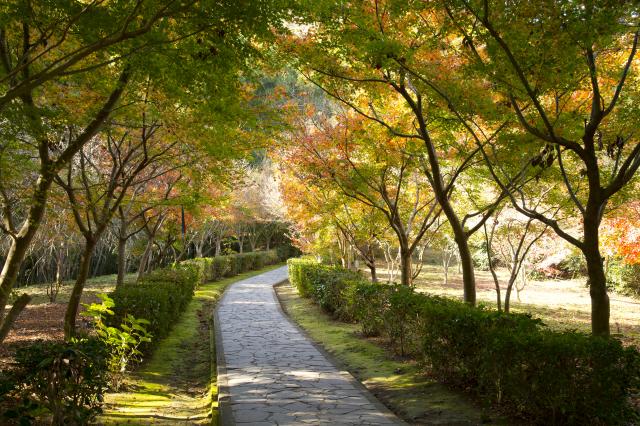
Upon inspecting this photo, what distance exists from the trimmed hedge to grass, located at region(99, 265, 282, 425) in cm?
285

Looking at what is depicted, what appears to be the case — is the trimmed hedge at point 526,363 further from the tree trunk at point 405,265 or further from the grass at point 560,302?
the tree trunk at point 405,265

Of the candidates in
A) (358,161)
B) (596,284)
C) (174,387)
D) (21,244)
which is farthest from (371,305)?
(21,244)

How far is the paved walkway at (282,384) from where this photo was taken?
5.38 meters

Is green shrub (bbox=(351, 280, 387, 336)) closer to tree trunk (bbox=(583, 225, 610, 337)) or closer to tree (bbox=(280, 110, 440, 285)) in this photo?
tree (bbox=(280, 110, 440, 285))

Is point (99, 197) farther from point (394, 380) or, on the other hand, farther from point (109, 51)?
point (394, 380)

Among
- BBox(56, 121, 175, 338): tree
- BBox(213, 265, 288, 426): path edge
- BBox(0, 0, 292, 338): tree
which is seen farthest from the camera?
BBox(56, 121, 175, 338): tree

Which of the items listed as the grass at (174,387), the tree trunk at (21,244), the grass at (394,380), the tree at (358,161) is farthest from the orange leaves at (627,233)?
the tree trunk at (21,244)

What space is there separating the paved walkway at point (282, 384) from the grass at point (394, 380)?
29 cm

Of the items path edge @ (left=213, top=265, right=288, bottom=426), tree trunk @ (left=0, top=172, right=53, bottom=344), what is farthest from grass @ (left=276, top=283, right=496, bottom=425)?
tree trunk @ (left=0, top=172, right=53, bottom=344)

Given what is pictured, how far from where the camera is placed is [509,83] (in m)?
5.98

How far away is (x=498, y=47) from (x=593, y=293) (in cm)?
301

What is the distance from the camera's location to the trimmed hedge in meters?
4.27

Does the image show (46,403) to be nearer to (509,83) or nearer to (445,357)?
(445,357)

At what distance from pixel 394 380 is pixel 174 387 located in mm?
3039
